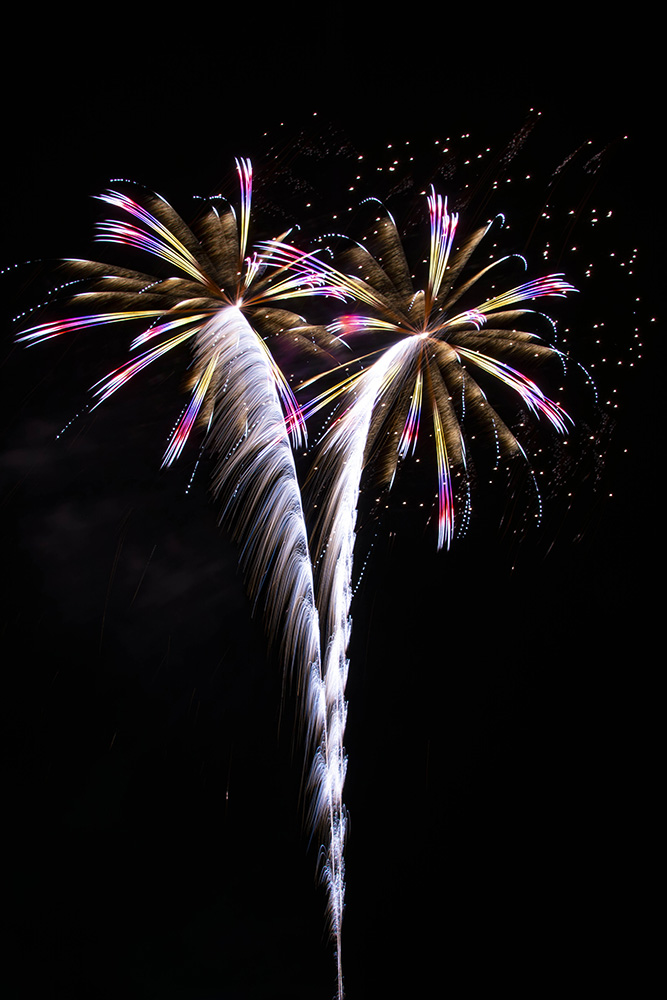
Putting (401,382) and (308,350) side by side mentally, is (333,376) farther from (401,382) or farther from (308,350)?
(401,382)

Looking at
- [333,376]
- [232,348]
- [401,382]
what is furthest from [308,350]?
[401,382]

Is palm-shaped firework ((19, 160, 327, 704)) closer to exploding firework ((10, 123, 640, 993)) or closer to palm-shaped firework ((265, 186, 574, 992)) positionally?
exploding firework ((10, 123, 640, 993))

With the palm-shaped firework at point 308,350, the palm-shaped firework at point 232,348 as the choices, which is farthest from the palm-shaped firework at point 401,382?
the palm-shaped firework at point 232,348

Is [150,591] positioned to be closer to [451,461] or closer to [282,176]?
[451,461]

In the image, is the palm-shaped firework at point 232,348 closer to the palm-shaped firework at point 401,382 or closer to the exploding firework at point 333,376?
the exploding firework at point 333,376

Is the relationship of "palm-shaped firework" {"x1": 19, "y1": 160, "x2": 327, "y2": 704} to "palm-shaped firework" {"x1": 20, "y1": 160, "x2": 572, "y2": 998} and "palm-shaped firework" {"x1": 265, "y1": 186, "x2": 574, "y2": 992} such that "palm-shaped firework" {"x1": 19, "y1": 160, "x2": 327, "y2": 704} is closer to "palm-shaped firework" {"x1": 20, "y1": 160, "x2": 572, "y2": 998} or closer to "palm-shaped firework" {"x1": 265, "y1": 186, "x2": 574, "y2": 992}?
"palm-shaped firework" {"x1": 20, "y1": 160, "x2": 572, "y2": 998}

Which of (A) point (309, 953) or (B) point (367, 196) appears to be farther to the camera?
(A) point (309, 953)

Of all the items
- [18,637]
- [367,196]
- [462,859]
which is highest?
[367,196]

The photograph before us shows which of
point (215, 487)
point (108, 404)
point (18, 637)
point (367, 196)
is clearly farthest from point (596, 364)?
point (18, 637)

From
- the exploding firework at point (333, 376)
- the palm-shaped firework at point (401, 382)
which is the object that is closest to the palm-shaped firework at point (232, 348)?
the exploding firework at point (333, 376)

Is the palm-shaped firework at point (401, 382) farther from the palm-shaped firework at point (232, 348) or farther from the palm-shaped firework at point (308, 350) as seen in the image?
the palm-shaped firework at point (232, 348)

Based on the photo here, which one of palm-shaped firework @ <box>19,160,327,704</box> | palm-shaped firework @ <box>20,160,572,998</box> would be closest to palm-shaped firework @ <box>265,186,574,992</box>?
palm-shaped firework @ <box>20,160,572,998</box>
